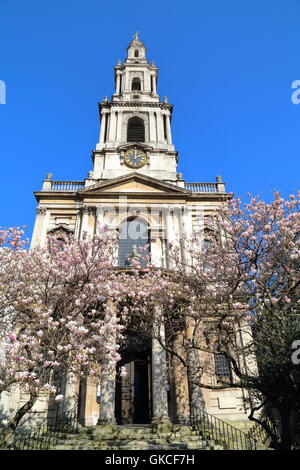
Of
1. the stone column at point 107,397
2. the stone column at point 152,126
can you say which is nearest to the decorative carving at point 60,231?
the stone column at point 107,397

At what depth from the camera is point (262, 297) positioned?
10734mm

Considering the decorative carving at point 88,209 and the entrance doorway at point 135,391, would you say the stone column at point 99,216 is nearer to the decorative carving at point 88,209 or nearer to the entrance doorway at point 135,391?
the decorative carving at point 88,209

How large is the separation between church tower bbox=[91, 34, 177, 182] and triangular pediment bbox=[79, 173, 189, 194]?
61.5 inches

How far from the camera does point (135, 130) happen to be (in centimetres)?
2852

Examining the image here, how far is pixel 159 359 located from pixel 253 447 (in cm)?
489

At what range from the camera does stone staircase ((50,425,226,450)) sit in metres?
11.5

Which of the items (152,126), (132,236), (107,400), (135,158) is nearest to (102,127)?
(152,126)

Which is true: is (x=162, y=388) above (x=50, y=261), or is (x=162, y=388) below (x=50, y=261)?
below

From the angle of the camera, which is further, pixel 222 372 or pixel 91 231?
pixel 91 231

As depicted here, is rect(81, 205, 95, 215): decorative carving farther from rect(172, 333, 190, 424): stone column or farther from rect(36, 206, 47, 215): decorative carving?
rect(172, 333, 190, 424): stone column

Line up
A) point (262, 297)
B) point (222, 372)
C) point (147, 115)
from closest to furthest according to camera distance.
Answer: point (262, 297), point (222, 372), point (147, 115)
